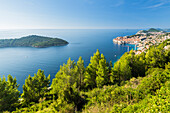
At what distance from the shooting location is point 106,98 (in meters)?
10.2

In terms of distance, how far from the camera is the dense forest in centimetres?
704

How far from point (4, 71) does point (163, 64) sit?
225 ft

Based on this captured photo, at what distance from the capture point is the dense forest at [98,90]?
7042mm

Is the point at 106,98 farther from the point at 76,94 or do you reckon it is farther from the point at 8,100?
the point at 8,100

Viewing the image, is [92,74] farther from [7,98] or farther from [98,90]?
[7,98]

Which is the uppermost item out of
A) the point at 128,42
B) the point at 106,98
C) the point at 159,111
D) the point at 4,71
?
the point at 128,42

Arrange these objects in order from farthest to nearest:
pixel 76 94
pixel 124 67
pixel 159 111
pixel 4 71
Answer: pixel 4 71 → pixel 124 67 → pixel 76 94 → pixel 159 111

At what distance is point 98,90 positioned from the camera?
1321cm

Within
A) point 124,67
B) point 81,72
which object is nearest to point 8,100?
point 81,72

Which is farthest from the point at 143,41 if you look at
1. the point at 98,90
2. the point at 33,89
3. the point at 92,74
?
the point at 33,89

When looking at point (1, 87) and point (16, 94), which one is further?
point (16, 94)

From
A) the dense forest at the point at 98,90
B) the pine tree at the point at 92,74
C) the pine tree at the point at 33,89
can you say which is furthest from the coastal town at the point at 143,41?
the pine tree at the point at 33,89

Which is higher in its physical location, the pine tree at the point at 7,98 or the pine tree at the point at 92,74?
the pine tree at the point at 92,74

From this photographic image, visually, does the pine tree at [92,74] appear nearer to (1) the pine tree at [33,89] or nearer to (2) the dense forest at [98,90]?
(2) the dense forest at [98,90]
